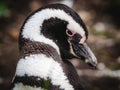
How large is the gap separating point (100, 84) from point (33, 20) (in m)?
2.07

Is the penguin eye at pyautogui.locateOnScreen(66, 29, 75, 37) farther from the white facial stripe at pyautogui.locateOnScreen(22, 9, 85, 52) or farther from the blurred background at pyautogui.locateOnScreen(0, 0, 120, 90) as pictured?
the blurred background at pyautogui.locateOnScreen(0, 0, 120, 90)

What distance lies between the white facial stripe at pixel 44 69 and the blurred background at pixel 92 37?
1.85m

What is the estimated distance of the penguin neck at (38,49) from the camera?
11.2 feet

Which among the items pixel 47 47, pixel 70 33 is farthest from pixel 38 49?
pixel 70 33

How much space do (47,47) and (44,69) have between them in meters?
0.13

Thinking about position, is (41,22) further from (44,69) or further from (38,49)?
(44,69)

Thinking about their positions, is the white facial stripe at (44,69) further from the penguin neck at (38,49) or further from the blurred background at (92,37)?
the blurred background at (92,37)

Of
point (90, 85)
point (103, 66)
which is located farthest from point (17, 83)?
point (103, 66)

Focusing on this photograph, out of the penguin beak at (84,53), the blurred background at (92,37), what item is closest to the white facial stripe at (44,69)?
the penguin beak at (84,53)

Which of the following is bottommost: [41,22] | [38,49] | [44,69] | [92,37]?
[44,69]

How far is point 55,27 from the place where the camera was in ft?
11.2

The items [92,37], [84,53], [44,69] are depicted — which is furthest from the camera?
[92,37]

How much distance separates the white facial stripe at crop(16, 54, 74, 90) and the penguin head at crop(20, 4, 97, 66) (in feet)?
0.31

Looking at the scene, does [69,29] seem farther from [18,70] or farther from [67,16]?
[18,70]
